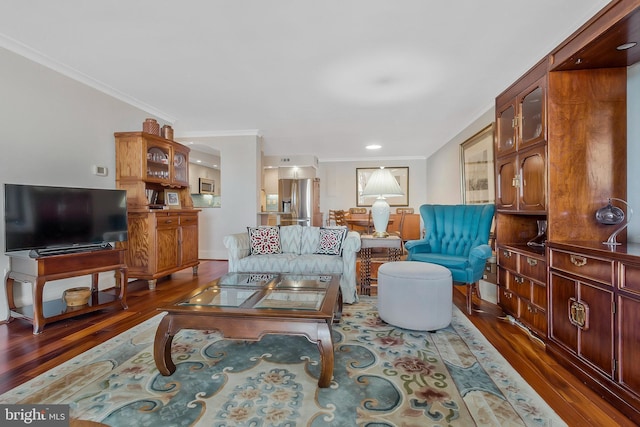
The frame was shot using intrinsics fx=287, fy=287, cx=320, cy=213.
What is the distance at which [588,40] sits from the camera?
167cm

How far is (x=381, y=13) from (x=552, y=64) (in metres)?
1.25

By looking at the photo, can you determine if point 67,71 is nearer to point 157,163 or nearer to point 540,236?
point 157,163

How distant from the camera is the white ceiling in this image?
6.59 feet

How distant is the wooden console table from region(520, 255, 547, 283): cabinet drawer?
3.66 metres

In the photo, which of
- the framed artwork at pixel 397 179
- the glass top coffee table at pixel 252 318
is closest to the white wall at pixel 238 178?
the glass top coffee table at pixel 252 318

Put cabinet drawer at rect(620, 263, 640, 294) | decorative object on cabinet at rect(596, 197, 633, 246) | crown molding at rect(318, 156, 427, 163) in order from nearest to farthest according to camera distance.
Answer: cabinet drawer at rect(620, 263, 640, 294) < decorative object on cabinet at rect(596, 197, 633, 246) < crown molding at rect(318, 156, 427, 163)

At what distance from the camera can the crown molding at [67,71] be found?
97.5 inches

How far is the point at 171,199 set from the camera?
423 cm

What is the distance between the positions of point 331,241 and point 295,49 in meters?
2.04

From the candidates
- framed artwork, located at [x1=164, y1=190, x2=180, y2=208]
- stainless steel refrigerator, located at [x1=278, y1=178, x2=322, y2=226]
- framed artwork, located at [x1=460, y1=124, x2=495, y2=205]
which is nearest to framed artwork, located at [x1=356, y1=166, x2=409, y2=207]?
stainless steel refrigerator, located at [x1=278, y1=178, x2=322, y2=226]

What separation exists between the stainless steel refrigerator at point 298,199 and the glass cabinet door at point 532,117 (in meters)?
5.50

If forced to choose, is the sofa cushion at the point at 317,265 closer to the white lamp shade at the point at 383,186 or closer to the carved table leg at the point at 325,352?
the white lamp shade at the point at 383,186

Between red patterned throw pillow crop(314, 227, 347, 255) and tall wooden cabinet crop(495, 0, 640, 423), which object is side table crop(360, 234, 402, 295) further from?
tall wooden cabinet crop(495, 0, 640, 423)

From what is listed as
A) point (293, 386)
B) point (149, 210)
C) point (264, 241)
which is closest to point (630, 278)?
point (293, 386)
